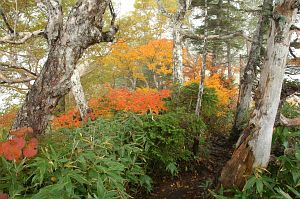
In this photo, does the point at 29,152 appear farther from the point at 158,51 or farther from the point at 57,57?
the point at 158,51

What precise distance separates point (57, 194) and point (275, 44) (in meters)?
3.85

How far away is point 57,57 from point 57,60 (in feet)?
0.16

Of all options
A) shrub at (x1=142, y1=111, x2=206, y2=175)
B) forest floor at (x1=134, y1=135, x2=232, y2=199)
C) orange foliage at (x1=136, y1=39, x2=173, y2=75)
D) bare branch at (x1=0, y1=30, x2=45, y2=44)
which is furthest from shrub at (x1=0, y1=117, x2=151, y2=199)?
orange foliage at (x1=136, y1=39, x2=173, y2=75)

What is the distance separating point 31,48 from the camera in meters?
12.0

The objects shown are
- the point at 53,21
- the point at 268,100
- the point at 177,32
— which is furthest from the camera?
the point at 177,32

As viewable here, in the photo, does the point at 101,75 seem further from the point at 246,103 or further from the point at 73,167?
the point at 73,167

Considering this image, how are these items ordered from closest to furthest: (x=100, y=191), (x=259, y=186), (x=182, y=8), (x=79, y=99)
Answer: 1. (x=100, y=191)
2. (x=259, y=186)
3. (x=79, y=99)
4. (x=182, y=8)

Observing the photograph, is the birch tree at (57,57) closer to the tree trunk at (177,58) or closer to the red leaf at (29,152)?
the red leaf at (29,152)

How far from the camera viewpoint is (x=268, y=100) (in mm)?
4273

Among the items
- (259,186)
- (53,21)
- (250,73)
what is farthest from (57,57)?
(250,73)

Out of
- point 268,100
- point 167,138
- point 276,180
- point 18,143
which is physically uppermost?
point 18,143

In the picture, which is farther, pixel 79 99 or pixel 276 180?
pixel 79 99

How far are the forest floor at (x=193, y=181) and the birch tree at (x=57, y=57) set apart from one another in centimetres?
264

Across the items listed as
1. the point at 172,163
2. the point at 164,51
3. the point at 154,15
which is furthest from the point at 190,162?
the point at 154,15
